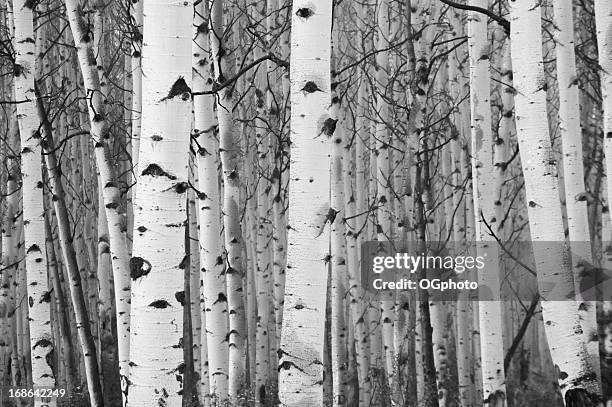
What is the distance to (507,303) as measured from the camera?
62.1 feet

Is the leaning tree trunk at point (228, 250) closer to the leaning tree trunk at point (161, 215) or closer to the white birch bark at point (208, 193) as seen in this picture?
the white birch bark at point (208, 193)

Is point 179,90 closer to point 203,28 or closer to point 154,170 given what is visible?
point 154,170

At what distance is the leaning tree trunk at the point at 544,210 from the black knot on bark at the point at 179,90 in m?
2.40

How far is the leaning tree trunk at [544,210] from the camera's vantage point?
4.45 meters

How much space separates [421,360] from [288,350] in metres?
7.16

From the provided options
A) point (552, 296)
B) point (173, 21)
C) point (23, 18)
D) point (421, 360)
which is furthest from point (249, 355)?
point (173, 21)

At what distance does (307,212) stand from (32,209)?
12.2 feet

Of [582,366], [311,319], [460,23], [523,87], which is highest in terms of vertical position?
[460,23]

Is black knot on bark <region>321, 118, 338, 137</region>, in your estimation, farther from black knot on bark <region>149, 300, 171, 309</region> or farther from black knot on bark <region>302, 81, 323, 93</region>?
black knot on bark <region>149, 300, 171, 309</region>

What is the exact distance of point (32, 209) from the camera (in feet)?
21.7

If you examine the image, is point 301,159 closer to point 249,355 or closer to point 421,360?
point 421,360

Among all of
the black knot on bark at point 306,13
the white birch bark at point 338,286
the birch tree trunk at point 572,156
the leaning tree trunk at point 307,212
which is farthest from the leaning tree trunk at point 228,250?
the black knot on bark at point 306,13

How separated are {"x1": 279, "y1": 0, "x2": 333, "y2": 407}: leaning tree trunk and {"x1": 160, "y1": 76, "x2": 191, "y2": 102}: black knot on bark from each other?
636mm
